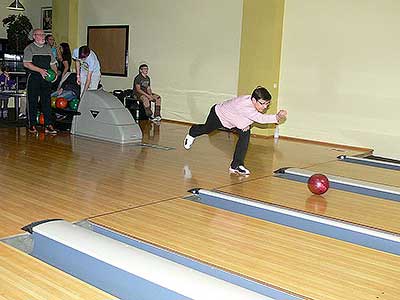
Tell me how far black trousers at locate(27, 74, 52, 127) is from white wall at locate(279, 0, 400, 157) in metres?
3.15

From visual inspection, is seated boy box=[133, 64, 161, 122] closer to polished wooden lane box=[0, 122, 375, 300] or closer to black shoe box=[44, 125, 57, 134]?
polished wooden lane box=[0, 122, 375, 300]

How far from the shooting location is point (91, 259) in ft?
7.25

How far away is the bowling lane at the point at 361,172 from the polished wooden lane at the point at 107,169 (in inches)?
8.1

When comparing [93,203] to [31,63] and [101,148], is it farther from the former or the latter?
[31,63]

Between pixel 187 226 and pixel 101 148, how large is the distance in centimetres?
267

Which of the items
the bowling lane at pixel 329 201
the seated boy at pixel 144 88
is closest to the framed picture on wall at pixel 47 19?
the seated boy at pixel 144 88

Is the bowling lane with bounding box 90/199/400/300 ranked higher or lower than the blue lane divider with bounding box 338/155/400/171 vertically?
lower

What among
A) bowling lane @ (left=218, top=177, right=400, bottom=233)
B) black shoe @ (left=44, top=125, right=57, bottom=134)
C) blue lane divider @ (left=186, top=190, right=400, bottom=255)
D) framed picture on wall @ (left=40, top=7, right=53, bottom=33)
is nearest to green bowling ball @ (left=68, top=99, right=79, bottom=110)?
black shoe @ (left=44, top=125, right=57, bottom=134)

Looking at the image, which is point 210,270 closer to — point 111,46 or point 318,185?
point 318,185

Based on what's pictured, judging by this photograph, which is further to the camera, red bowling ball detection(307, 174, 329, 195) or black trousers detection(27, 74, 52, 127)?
black trousers detection(27, 74, 52, 127)

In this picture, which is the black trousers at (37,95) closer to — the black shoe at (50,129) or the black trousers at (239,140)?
the black shoe at (50,129)

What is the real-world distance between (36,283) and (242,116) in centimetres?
265

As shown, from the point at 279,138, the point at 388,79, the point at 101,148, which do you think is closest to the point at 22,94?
the point at 101,148

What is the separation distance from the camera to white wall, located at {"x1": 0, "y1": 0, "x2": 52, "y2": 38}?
10102mm
